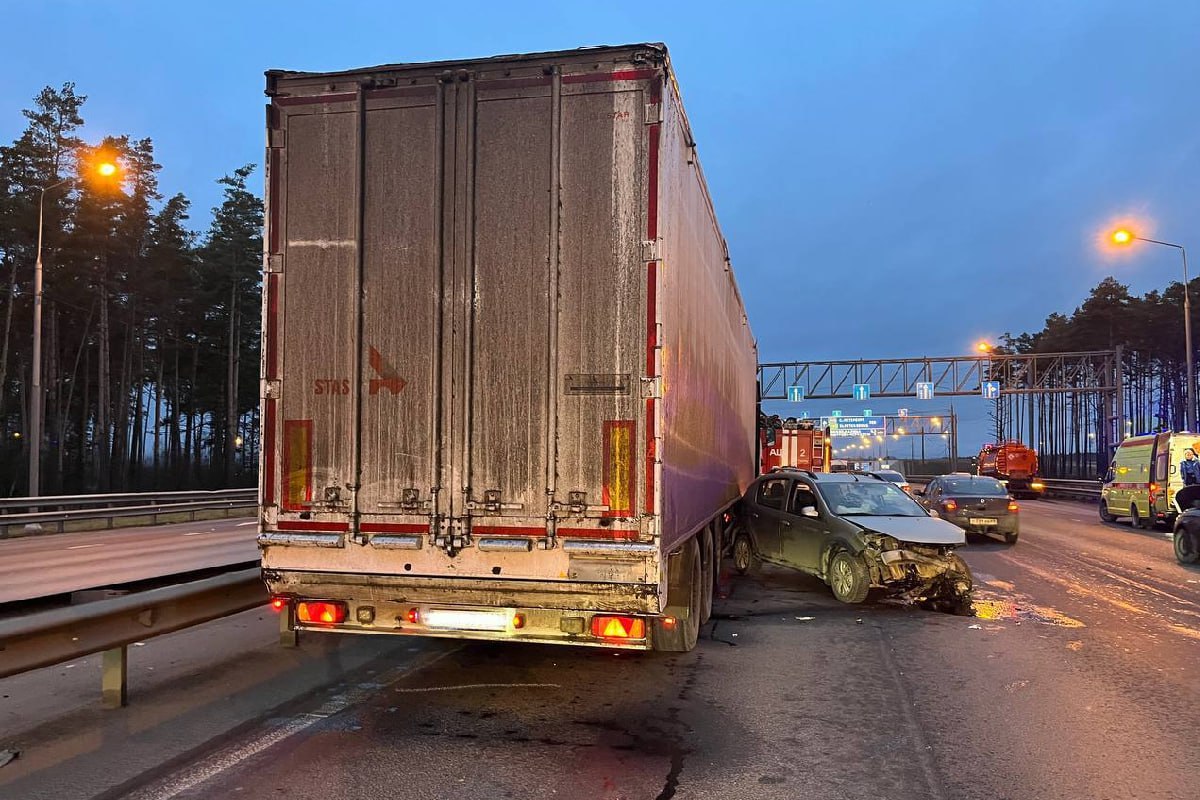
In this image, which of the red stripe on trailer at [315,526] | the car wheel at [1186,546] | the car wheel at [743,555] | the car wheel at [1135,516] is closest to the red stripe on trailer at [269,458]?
the red stripe on trailer at [315,526]

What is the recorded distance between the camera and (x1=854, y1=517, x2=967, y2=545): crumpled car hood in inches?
363

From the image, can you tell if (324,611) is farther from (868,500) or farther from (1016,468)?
(1016,468)

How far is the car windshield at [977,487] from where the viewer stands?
1772 cm

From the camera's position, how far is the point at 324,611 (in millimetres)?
5402

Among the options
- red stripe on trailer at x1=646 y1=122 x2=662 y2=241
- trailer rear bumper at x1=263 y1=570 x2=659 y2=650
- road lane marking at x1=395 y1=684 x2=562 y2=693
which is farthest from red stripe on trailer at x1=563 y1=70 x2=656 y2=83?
road lane marking at x1=395 y1=684 x2=562 y2=693

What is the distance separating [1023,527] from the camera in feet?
72.9

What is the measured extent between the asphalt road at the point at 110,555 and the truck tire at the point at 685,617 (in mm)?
4440

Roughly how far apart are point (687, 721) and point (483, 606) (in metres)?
1.54

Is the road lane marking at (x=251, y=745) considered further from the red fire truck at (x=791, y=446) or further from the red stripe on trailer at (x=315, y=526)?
the red fire truck at (x=791, y=446)

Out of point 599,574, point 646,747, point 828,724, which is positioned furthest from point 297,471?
point 828,724

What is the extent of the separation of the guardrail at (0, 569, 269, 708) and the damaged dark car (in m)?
6.46

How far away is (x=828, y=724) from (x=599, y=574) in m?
1.88

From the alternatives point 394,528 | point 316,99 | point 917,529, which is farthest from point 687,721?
point 917,529

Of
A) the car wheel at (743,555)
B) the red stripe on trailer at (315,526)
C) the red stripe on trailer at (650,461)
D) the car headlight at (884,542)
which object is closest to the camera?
the red stripe on trailer at (650,461)
